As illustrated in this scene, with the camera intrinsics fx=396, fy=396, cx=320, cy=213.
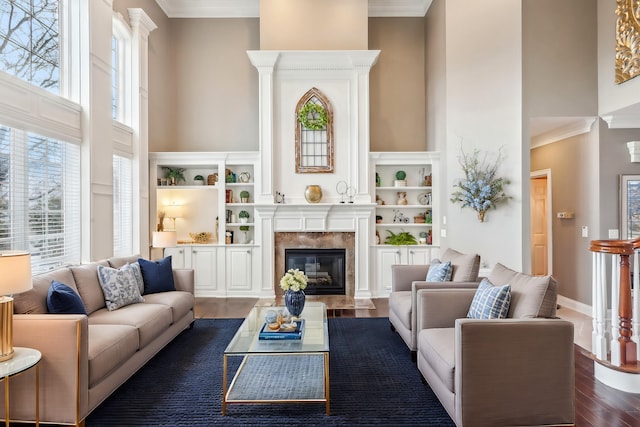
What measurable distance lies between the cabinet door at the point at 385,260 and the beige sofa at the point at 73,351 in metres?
3.75

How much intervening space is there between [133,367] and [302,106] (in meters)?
4.48

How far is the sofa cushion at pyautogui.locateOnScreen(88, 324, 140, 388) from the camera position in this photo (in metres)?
2.59

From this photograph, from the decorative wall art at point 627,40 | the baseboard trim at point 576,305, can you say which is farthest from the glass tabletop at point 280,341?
the decorative wall art at point 627,40

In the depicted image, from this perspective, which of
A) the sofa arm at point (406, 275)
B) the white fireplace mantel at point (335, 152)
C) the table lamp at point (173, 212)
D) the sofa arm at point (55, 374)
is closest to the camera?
the sofa arm at point (55, 374)

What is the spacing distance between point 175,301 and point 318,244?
2726mm

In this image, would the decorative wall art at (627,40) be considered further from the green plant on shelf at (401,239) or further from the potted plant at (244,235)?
the potted plant at (244,235)

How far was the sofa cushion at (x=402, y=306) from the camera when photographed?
12.2ft

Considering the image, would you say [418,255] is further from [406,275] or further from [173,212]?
[173,212]

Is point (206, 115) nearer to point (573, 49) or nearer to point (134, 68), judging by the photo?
point (134, 68)

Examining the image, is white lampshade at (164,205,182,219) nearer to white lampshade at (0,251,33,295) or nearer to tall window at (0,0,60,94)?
tall window at (0,0,60,94)

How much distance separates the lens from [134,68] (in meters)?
5.66

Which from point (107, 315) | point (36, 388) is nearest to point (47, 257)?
point (107, 315)

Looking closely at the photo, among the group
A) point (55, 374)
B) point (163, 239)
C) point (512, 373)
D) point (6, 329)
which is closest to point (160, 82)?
point (163, 239)

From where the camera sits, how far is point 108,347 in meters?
2.74
